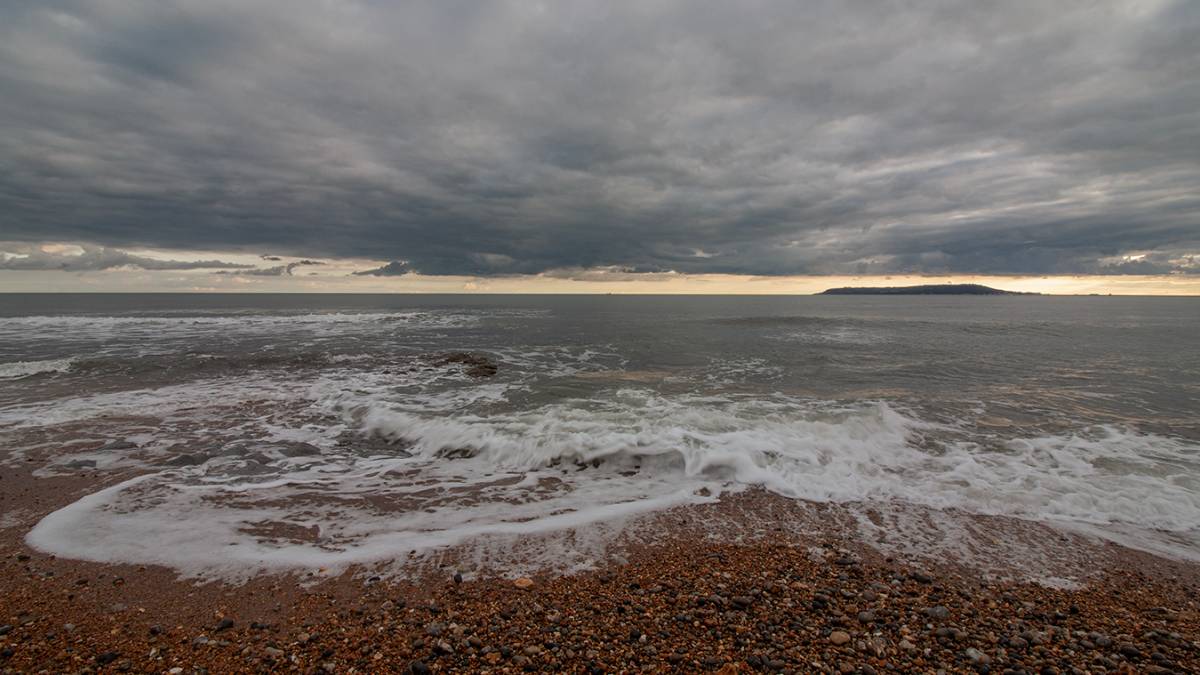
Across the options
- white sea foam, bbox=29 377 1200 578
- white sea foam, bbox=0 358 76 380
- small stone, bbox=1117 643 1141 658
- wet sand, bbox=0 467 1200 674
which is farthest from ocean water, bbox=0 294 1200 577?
small stone, bbox=1117 643 1141 658

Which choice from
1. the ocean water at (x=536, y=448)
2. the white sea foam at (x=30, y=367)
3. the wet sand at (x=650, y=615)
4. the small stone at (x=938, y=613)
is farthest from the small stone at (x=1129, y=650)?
the white sea foam at (x=30, y=367)

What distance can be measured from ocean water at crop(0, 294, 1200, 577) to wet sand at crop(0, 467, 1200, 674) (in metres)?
0.77

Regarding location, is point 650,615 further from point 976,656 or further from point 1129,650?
point 1129,650

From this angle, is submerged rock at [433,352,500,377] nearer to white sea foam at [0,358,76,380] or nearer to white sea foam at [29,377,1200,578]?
white sea foam at [29,377,1200,578]

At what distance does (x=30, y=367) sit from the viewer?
2270 cm

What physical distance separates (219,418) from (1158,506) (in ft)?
68.2

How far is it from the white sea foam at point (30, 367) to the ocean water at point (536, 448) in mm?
251

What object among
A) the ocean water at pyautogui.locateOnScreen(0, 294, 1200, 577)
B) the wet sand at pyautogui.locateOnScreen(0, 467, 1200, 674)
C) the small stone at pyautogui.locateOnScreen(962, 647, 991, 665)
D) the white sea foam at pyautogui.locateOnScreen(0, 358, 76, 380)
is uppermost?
the small stone at pyautogui.locateOnScreen(962, 647, 991, 665)

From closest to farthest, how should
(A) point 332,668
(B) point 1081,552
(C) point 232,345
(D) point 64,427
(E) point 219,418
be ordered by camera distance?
(A) point 332,668
(B) point 1081,552
(D) point 64,427
(E) point 219,418
(C) point 232,345

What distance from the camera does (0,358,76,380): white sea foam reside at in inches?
827

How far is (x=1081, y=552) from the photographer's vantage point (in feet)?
22.5

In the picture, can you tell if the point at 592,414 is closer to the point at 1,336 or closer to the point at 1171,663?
the point at 1171,663

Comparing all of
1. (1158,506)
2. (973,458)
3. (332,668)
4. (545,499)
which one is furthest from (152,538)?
(1158,506)

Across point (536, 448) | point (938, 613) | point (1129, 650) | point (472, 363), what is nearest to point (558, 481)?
point (536, 448)
